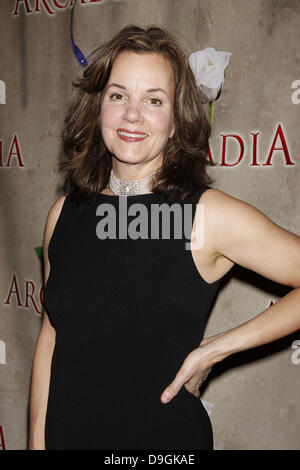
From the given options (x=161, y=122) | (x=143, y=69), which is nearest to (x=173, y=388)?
(x=161, y=122)

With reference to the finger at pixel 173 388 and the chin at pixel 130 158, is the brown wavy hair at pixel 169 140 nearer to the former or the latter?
the chin at pixel 130 158

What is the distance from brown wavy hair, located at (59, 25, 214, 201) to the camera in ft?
4.10

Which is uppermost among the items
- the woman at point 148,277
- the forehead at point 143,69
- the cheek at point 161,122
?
the forehead at point 143,69

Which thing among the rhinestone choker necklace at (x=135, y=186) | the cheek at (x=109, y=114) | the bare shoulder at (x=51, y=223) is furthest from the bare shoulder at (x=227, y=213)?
the bare shoulder at (x=51, y=223)

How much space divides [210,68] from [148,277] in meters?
0.98

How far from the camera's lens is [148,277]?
3.82ft

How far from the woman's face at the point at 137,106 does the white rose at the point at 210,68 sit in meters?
0.60

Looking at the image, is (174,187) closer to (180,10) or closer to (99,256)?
(99,256)

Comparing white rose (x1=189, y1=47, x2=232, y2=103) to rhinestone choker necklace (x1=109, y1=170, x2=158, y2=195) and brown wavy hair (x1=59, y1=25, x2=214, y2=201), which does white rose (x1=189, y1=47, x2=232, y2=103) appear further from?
rhinestone choker necklace (x1=109, y1=170, x2=158, y2=195)

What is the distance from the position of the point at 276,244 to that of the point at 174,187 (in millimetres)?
289

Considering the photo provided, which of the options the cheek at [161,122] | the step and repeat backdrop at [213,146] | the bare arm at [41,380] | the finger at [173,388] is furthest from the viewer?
the step and repeat backdrop at [213,146]

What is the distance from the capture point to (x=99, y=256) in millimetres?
1229

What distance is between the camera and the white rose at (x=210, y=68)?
1.79 metres
